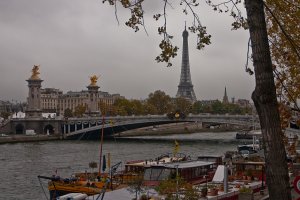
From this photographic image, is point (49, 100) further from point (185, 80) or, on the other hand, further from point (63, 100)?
point (185, 80)

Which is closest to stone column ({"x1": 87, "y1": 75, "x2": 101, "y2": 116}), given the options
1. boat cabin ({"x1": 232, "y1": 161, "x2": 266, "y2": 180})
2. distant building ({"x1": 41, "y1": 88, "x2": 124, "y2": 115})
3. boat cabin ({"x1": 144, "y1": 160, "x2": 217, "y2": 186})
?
boat cabin ({"x1": 144, "y1": 160, "x2": 217, "y2": 186})

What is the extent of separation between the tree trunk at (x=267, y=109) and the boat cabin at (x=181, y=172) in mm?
11009

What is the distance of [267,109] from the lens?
393 centimetres

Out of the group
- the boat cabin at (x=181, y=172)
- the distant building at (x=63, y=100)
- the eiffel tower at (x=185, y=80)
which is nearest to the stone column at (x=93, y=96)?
the boat cabin at (x=181, y=172)

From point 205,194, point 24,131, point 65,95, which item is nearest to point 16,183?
point 205,194

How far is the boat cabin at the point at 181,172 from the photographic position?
55.1 ft

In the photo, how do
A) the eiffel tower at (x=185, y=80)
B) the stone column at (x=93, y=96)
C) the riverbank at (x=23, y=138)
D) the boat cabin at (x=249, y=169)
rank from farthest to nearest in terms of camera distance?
1. the eiffel tower at (x=185, y=80)
2. the stone column at (x=93, y=96)
3. the riverbank at (x=23, y=138)
4. the boat cabin at (x=249, y=169)

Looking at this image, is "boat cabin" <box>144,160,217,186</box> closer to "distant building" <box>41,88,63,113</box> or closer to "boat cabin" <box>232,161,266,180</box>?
"boat cabin" <box>232,161,266,180</box>

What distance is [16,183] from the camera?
83.3ft

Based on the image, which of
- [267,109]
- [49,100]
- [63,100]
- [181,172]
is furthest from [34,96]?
[63,100]

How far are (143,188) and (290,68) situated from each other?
872 cm

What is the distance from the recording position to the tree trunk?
3.88m

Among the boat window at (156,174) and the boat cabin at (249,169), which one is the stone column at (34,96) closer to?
the boat cabin at (249,169)

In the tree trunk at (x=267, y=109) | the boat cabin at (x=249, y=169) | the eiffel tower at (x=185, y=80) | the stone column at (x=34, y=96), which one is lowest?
the boat cabin at (x=249, y=169)
